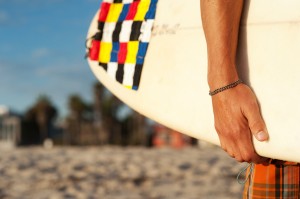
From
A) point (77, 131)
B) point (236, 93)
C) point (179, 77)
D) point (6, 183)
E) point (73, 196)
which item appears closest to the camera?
point (236, 93)

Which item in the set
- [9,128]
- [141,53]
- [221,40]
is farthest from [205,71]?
[9,128]

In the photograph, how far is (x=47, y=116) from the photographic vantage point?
32500mm

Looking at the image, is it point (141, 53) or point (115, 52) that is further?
point (115, 52)

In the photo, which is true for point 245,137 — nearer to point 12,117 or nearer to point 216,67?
point 216,67

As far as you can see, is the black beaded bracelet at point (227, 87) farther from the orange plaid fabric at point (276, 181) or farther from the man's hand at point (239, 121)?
the orange plaid fabric at point (276, 181)

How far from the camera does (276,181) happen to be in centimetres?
146

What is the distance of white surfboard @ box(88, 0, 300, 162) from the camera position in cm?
128

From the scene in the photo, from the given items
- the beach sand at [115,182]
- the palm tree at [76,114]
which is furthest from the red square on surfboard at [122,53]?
the palm tree at [76,114]

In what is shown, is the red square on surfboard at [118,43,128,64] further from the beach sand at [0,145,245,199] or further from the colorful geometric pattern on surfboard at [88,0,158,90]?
the beach sand at [0,145,245,199]

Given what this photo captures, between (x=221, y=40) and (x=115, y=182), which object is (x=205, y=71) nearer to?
(x=221, y=40)

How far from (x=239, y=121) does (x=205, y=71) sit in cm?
30

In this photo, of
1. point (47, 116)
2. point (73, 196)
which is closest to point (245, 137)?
point (73, 196)

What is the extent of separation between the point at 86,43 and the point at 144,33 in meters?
0.41

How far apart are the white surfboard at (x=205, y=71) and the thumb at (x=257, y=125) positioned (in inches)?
1.0
